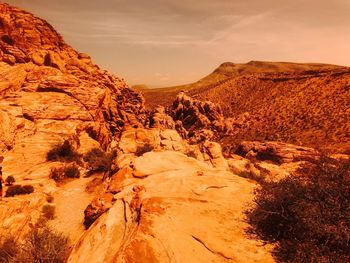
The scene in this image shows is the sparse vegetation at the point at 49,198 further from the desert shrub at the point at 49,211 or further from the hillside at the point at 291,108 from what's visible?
the hillside at the point at 291,108

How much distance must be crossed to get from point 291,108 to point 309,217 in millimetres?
53769

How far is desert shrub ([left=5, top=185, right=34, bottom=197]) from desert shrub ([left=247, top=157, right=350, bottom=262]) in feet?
53.2

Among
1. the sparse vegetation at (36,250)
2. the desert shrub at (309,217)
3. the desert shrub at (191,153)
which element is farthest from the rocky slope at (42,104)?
the desert shrub at (309,217)

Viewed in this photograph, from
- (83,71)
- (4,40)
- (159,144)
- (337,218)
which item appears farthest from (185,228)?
(4,40)

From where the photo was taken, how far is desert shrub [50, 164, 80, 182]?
21.8m

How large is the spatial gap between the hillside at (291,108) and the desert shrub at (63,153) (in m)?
26.3

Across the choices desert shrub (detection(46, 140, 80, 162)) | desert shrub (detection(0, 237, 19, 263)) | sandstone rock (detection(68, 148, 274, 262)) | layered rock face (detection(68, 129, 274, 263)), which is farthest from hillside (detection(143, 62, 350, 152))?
desert shrub (detection(0, 237, 19, 263))

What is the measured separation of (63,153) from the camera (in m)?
24.9

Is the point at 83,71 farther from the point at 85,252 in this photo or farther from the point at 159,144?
the point at 85,252

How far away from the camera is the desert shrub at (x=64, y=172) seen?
21766 millimetres

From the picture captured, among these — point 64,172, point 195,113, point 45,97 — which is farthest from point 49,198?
point 195,113

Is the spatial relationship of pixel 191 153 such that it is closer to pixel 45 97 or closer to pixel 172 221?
pixel 172 221

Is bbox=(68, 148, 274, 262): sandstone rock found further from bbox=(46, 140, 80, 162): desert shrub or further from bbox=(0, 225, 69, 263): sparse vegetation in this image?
bbox=(46, 140, 80, 162): desert shrub

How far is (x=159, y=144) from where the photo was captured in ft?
93.0
